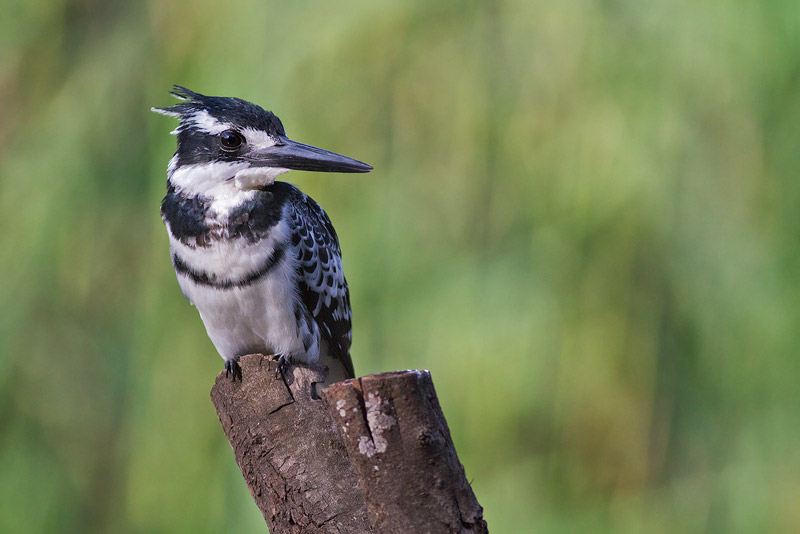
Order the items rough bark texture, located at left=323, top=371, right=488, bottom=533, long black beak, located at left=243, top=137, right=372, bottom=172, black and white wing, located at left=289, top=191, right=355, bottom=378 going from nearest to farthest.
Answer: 1. rough bark texture, located at left=323, top=371, right=488, bottom=533
2. long black beak, located at left=243, top=137, right=372, bottom=172
3. black and white wing, located at left=289, top=191, right=355, bottom=378

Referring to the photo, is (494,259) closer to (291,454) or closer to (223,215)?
(223,215)

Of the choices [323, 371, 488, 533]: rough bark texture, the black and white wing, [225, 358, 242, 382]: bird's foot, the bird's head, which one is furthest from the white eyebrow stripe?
[323, 371, 488, 533]: rough bark texture

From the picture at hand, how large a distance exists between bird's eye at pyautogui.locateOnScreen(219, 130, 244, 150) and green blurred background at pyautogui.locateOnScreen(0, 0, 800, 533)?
0.74 meters

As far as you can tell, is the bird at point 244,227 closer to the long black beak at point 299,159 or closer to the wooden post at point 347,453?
the long black beak at point 299,159

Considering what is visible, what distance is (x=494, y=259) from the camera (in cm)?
195

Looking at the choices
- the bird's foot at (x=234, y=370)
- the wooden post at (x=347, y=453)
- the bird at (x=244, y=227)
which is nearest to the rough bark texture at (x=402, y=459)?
the wooden post at (x=347, y=453)

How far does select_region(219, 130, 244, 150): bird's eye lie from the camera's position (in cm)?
127

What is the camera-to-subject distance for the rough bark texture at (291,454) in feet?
2.67

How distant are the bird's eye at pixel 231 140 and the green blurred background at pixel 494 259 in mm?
743

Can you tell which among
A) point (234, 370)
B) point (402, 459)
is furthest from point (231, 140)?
point (402, 459)

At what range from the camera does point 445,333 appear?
1.92 metres

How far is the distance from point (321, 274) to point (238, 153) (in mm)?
259

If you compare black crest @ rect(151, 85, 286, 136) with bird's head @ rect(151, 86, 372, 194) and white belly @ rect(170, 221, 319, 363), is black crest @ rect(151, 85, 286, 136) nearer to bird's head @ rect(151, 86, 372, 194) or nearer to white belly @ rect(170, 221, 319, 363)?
bird's head @ rect(151, 86, 372, 194)

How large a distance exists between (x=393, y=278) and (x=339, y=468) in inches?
45.4
